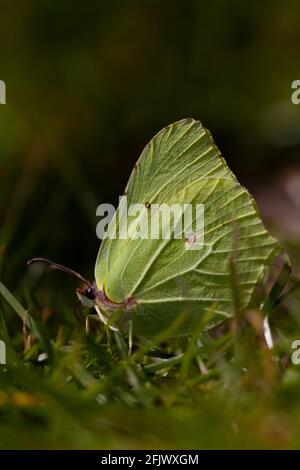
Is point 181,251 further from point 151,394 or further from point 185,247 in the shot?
point 151,394

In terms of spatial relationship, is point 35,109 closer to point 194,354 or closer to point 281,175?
point 281,175

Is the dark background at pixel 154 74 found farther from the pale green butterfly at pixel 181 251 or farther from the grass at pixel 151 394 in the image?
the grass at pixel 151 394

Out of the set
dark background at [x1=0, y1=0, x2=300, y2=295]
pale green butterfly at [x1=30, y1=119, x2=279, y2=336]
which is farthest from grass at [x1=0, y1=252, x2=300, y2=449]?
dark background at [x1=0, y1=0, x2=300, y2=295]

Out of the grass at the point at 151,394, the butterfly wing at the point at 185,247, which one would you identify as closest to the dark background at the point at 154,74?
the butterfly wing at the point at 185,247

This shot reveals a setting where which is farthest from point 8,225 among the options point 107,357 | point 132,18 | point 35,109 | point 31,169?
point 132,18

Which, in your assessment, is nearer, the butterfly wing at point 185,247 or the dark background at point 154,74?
the butterfly wing at point 185,247

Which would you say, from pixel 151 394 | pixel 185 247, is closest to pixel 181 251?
pixel 185 247
